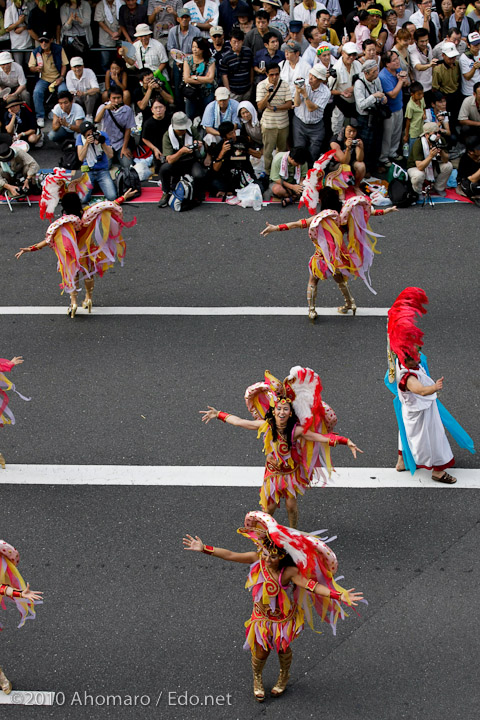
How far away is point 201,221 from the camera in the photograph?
12414mm

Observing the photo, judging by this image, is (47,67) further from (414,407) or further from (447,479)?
(447,479)

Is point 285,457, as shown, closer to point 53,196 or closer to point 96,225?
point 96,225

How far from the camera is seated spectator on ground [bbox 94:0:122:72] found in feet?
47.7

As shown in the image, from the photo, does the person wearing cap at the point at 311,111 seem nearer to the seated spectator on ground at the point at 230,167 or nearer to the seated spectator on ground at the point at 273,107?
the seated spectator on ground at the point at 273,107

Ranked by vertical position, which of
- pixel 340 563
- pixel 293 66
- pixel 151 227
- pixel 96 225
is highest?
pixel 293 66

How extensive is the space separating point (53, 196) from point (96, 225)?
0.96 meters

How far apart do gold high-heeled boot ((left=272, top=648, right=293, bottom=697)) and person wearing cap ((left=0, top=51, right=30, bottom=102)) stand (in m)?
10.8

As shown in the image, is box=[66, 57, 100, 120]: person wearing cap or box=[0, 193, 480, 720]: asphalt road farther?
box=[66, 57, 100, 120]: person wearing cap

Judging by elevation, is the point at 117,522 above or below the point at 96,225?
below

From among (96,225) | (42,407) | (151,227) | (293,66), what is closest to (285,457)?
(42,407)

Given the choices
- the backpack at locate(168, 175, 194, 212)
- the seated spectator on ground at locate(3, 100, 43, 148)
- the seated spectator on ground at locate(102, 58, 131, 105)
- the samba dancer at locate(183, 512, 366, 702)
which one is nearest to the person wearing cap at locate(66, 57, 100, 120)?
the seated spectator on ground at locate(102, 58, 131, 105)

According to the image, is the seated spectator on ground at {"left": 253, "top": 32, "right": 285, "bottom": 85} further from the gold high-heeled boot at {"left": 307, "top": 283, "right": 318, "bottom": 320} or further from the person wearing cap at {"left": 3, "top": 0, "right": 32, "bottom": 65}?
the gold high-heeled boot at {"left": 307, "top": 283, "right": 318, "bottom": 320}

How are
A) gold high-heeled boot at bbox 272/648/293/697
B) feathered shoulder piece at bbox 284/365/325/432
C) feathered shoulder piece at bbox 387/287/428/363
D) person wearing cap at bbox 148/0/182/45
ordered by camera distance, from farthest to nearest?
person wearing cap at bbox 148/0/182/45
feathered shoulder piece at bbox 387/287/428/363
feathered shoulder piece at bbox 284/365/325/432
gold high-heeled boot at bbox 272/648/293/697

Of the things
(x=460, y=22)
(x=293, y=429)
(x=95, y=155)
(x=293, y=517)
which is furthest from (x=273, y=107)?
(x=293, y=517)
